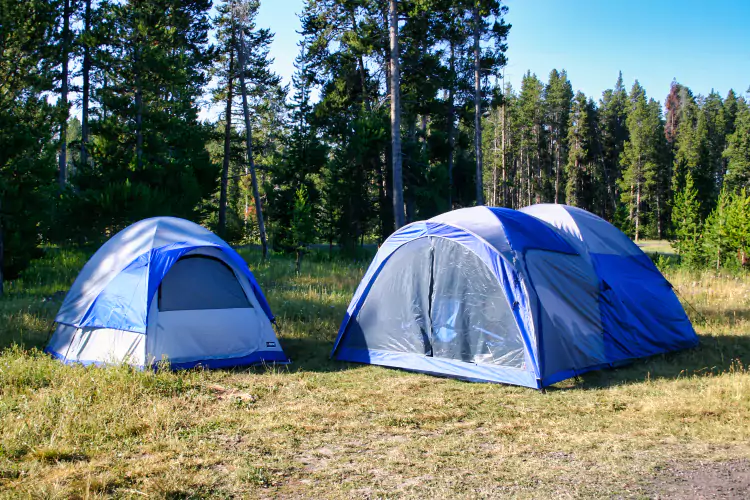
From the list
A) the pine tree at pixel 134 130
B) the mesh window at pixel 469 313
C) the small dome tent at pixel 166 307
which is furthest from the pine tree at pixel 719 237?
the pine tree at pixel 134 130

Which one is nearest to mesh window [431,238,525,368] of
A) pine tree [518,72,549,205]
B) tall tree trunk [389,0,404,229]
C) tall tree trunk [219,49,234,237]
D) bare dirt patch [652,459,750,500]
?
bare dirt patch [652,459,750,500]

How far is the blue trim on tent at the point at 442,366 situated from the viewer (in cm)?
667

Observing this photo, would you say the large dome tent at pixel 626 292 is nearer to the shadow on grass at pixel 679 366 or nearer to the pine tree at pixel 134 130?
the shadow on grass at pixel 679 366

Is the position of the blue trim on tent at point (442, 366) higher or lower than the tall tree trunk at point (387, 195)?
lower

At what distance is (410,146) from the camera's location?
22.5 metres

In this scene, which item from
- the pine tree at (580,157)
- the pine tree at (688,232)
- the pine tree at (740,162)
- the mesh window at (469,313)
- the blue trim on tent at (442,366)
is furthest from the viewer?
the pine tree at (580,157)

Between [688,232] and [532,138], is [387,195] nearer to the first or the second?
[688,232]

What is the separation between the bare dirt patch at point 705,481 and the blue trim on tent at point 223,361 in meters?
5.14

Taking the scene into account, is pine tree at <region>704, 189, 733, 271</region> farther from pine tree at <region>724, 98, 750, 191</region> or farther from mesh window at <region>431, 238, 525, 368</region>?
pine tree at <region>724, 98, 750, 191</region>

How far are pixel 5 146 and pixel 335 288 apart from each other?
8.53m

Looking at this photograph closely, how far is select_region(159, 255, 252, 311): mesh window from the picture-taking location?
764cm

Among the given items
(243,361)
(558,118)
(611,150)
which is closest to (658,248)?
(611,150)

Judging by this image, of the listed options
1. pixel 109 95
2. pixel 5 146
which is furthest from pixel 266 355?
pixel 109 95

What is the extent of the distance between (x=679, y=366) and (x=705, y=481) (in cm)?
393
